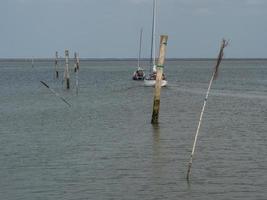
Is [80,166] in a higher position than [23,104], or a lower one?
higher

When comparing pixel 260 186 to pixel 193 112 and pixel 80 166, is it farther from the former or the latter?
pixel 193 112

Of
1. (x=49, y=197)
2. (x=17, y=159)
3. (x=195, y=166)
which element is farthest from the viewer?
(x=17, y=159)

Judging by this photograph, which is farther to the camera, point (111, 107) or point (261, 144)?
point (111, 107)

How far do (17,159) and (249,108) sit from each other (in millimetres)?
24859

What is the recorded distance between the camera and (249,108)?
44.0m

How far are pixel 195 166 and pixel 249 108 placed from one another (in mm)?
23874

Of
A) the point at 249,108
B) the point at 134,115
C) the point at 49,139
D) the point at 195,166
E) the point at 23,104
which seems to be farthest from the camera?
the point at 23,104

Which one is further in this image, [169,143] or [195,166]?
[169,143]

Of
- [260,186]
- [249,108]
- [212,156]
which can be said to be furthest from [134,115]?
[260,186]

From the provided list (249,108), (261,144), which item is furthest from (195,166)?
(249,108)

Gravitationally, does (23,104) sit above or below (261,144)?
below

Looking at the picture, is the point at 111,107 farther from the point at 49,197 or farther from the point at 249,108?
the point at 49,197

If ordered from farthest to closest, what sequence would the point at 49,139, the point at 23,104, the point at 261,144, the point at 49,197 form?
the point at 23,104, the point at 49,139, the point at 261,144, the point at 49,197

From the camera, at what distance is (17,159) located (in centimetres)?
2295
